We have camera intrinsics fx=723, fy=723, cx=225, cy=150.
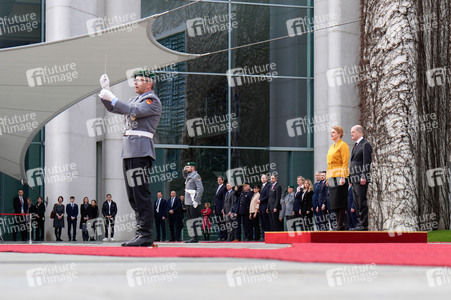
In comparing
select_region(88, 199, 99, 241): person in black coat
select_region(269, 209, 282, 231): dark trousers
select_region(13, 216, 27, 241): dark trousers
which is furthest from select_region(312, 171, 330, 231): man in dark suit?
select_region(13, 216, 27, 241): dark trousers

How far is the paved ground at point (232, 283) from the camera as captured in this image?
2002mm

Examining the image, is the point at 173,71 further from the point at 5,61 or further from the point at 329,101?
the point at 5,61

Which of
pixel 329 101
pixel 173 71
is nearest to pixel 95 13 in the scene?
pixel 173 71

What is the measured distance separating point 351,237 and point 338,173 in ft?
3.31

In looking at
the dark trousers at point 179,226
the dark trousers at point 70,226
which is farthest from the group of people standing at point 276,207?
the dark trousers at point 70,226

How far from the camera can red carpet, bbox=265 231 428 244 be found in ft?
27.2

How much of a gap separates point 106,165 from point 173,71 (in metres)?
3.34

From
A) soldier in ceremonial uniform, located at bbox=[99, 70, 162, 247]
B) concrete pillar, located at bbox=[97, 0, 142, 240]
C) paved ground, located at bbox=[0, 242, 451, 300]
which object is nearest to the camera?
paved ground, located at bbox=[0, 242, 451, 300]

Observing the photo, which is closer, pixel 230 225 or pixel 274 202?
pixel 274 202

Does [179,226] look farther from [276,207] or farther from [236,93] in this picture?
[236,93]

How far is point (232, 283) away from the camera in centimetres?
238

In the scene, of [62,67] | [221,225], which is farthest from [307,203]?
[62,67]

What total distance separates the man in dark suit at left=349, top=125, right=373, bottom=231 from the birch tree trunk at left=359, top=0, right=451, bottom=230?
7.68 m

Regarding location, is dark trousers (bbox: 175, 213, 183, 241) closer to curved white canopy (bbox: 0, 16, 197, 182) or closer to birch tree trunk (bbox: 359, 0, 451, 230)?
birch tree trunk (bbox: 359, 0, 451, 230)
